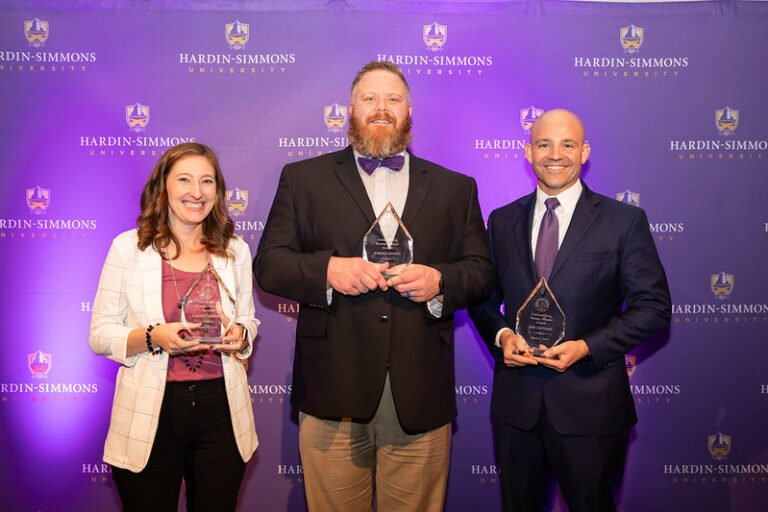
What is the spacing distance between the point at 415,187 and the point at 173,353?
121 centimetres

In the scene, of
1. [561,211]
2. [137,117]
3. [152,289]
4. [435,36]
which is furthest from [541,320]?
[137,117]

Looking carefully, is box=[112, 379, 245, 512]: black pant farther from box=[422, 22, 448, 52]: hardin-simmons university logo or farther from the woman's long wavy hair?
box=[422, 22, 448, 52]: hardin-simmons university logo

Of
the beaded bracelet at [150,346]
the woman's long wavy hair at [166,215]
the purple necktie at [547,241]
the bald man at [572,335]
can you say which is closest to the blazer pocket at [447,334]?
the bald man at [572,335]

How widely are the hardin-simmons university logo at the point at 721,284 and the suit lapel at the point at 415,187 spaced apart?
7.87ft

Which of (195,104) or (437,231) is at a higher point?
(195,104)

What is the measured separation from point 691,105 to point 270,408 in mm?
3408

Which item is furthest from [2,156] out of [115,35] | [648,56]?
[648,56]

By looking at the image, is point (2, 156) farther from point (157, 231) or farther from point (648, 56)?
point (648, 56)

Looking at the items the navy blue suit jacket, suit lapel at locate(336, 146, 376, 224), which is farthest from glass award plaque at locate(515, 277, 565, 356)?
suit lapel at locate(336, 146, 376, 224)

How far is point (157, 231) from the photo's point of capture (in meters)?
2.53

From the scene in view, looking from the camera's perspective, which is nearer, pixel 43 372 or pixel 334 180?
pixel 334 180

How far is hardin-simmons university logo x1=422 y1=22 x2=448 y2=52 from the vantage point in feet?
12.8

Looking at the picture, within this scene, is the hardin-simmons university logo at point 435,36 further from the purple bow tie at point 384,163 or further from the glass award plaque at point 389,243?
the glass award plaque at point 389,243

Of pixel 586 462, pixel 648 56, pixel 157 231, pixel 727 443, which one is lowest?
pixel 727 443
